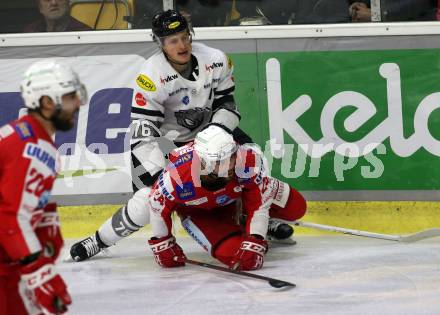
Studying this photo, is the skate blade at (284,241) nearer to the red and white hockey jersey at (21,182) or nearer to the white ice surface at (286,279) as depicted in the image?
the white ice surface at (286,279)

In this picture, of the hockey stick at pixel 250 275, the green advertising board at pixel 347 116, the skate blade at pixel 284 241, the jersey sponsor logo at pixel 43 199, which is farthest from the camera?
the green advertising board at pixel 347 116

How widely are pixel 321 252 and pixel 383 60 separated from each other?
111 cm

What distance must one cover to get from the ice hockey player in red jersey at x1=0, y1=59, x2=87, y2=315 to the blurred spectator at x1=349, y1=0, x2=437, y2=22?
8.98ft

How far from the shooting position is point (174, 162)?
14.8ft

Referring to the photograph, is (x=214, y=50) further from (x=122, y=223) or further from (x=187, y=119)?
(x=122, y=223)

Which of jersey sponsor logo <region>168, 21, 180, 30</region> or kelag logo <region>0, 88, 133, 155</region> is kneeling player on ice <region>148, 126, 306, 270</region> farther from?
kelag logo <region>0, 88, 133, 155</region>

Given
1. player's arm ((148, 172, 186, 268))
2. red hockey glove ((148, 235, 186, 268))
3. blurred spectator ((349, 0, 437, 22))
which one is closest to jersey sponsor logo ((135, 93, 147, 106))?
player's arm ((148, 172, 186, 268))

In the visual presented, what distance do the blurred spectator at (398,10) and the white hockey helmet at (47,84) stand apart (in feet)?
9.08

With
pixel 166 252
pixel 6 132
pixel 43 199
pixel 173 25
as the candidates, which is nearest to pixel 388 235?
pixel 166 252

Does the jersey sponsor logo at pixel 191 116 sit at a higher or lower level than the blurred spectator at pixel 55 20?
lower

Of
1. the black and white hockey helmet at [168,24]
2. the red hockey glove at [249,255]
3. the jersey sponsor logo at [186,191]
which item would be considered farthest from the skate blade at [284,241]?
the black and white hockey helmet at [168,24]

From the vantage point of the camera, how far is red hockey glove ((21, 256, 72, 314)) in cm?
273

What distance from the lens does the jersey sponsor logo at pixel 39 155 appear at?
2.72 meters

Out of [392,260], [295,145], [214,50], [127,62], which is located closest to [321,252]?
[392,260]
